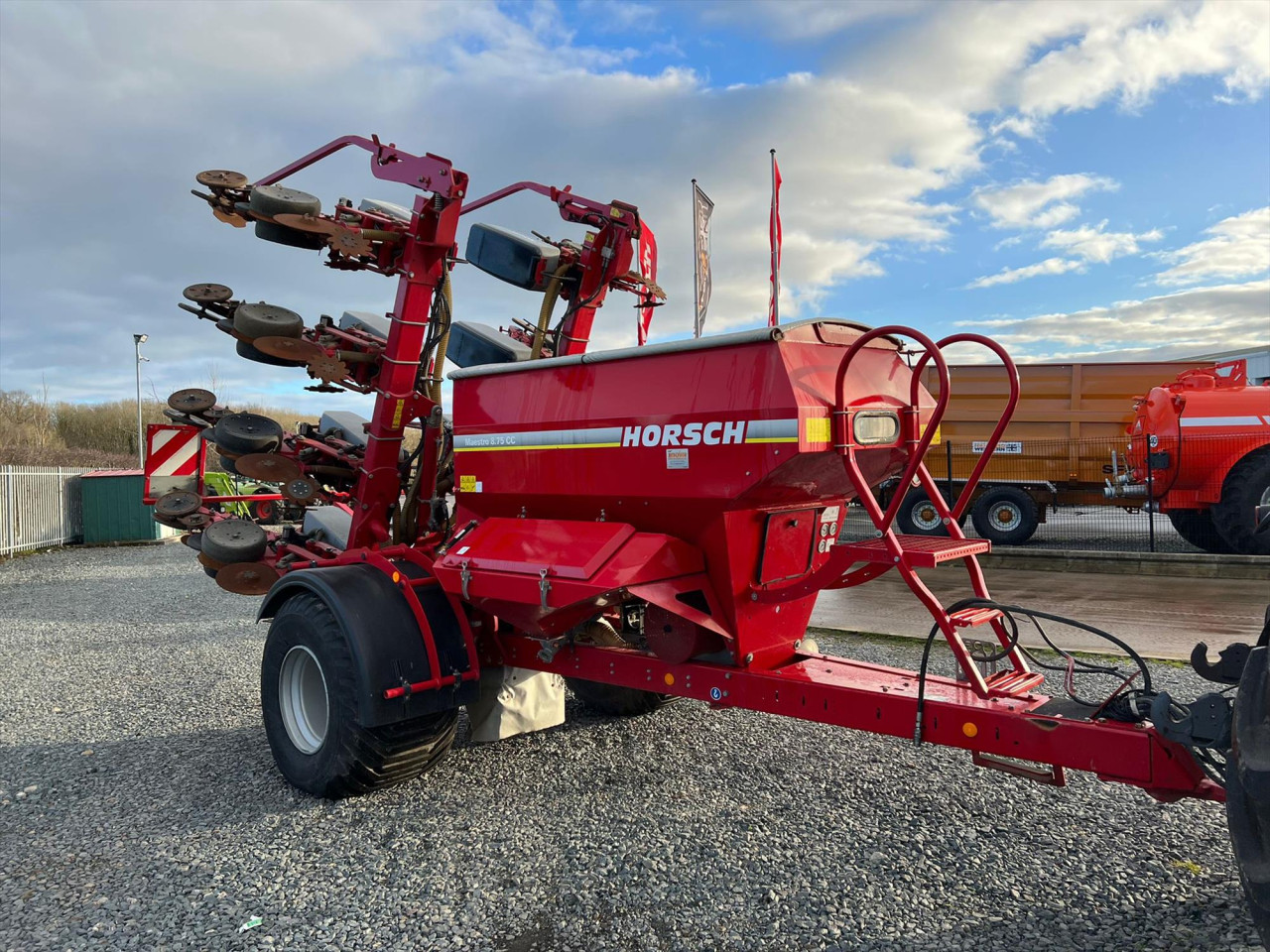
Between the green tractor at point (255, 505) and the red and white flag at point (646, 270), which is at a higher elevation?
the red and white flag at point (646, 270)

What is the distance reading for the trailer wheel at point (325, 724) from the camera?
3.74 meters

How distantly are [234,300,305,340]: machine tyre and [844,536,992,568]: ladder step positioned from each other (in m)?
2.91

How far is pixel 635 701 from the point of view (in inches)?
194

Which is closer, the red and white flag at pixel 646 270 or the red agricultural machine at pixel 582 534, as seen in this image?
the red agricultural machine at pixel 582 534

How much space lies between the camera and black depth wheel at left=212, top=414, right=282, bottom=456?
4480 millimetres

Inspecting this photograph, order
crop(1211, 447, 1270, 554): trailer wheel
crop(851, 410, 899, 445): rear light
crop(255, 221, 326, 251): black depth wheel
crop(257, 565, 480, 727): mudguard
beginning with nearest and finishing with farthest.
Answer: crop(851, 410, 899, 445): rear light, crop(257, 565, 480, 727): mudguard, crop(255, 221, 326, 251): black depth wheel, crop(1211, 447, 1270, 554): trailer wheel

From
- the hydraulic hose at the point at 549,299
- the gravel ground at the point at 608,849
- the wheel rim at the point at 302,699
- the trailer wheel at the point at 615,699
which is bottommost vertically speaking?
the gravel ground at the point at 608,849

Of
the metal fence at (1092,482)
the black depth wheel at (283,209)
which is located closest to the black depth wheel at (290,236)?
the black depth wheel at (283,209)

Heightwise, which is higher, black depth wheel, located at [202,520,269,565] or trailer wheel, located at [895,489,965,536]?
Result: black depth wheel, located at [202,520,269,565]

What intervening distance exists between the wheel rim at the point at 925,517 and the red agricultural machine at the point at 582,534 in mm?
8695

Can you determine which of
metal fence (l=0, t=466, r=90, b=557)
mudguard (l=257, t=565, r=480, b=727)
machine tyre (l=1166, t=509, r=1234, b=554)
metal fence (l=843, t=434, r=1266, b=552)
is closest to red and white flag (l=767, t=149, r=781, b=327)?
mudguard (l=257, t=565, r=480, b=727)

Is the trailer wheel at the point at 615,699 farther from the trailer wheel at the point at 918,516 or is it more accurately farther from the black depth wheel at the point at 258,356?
the trailer wheel at the point at 918,516

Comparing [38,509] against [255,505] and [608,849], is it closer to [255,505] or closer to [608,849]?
[255,505]

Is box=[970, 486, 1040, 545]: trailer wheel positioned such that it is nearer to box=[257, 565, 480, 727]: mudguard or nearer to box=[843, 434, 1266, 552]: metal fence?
box=[843, 434, 1266, 552]: metal fence
